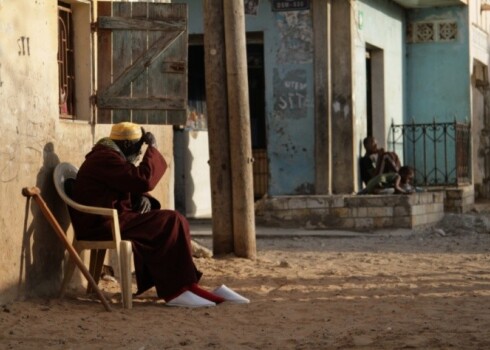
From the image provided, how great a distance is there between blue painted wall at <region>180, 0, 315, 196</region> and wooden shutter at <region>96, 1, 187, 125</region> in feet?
19.7

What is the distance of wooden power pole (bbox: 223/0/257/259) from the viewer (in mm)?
10180

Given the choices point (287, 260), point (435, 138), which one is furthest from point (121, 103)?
point (435, 138)

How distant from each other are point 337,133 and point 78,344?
9.14 meters

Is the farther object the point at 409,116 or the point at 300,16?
the point at 409,116

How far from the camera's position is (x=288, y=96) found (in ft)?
49.6

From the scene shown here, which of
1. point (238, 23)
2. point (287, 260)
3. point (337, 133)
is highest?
point (238, 23)

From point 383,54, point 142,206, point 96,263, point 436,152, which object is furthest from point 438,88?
point 96,263

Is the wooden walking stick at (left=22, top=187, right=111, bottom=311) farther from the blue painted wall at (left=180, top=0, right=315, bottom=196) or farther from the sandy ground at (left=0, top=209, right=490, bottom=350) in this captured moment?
the blue painted wall at (left=180, top=0, right=315, bottom=196)

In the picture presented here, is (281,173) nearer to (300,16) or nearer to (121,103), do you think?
(300,16)

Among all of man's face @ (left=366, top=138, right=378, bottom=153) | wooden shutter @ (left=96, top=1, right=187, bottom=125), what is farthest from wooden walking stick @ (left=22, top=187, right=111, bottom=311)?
man's face @ (left=366, top=138, right=378, bottom=153)

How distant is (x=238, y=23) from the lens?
10203 mm

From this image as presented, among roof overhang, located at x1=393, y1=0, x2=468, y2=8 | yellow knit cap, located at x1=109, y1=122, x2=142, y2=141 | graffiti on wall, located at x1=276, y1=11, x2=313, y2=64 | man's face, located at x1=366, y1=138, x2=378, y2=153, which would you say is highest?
roof overhang, located at x1=393, y1=0, x2=468, y2=8

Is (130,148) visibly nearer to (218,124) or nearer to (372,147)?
(218,124)

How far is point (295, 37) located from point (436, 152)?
4421mm
